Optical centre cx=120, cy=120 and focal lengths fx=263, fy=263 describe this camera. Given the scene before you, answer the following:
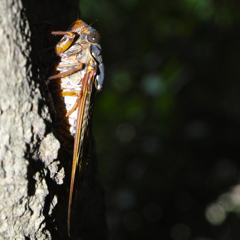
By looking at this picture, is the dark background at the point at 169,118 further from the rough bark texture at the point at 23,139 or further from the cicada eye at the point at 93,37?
the rough bark texture at the point at 23,139

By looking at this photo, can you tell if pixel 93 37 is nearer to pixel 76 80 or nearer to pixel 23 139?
pixel 76 80

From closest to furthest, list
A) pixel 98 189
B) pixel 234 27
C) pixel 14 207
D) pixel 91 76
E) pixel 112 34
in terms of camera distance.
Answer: pixel 14 207 → pixel 91 76 → pixel 98 189 → pixel 234 27 → pixel 112 34

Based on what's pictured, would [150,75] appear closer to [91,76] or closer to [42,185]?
[91,76]

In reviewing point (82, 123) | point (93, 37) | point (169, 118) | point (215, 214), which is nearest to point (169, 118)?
point (169, 118)

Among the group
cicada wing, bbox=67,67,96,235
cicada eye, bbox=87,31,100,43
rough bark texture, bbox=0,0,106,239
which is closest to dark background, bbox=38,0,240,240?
cicada eye, bbox=87,31,100,43

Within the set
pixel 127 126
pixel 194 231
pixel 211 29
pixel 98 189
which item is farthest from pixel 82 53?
pixel 194 231

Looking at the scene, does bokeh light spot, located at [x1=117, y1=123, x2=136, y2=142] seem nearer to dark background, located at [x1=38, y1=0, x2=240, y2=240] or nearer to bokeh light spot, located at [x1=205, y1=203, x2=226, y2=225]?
dark background, located at [x1=38, y1=0, x2=240, y2=240]

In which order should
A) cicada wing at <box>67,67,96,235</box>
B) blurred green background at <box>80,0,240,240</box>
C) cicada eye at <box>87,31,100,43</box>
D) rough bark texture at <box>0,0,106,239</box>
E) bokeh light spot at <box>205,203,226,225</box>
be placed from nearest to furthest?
rough bark texture at <box>0,0,106,239</box>, cicada wing at <box>67,67,96,235</box>, cicada eye at <box>87,31,100,43</box>, blurred green background at <box>80,0,240,240</box>, bokeh light spot at <box>205,203,226,225</box>
